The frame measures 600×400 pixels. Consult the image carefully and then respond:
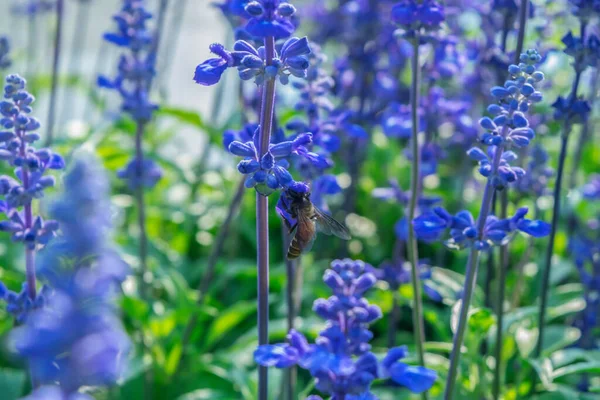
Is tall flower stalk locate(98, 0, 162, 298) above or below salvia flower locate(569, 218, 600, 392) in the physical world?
above

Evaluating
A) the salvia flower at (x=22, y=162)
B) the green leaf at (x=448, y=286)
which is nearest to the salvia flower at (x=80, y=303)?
the salvia flower at (x=22, y=162)

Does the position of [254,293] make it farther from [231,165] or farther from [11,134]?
[11,134]

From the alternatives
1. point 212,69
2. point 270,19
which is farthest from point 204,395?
point 270,19

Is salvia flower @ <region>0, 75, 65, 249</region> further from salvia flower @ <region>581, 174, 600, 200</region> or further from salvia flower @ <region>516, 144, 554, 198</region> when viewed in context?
salvia flower @ <region>581, 174, 600, 200</region>

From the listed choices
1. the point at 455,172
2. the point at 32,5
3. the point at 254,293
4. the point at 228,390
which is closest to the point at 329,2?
the point at 455,172

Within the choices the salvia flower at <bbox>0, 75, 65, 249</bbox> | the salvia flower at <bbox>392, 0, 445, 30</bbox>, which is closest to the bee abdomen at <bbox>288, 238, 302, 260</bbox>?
the salvia flower at <bbox>0, 75, 65, 249</bbox>

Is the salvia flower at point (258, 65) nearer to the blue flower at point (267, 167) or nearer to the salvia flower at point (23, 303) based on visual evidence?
the blue flower at point (267, 167)

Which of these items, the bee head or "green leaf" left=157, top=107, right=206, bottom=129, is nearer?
the bee head
